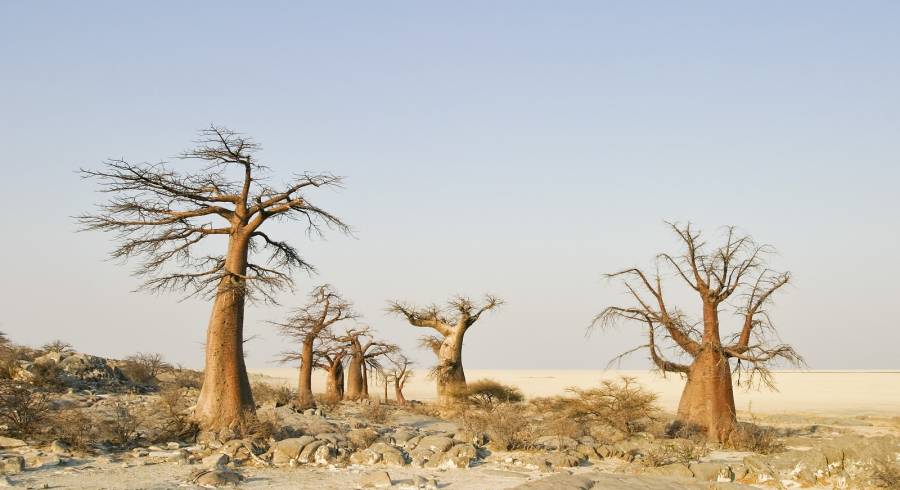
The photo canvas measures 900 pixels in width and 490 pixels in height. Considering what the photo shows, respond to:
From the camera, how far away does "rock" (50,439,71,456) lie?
11.2 m

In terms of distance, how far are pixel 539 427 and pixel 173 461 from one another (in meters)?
8.21

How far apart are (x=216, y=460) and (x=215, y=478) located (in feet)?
3.70

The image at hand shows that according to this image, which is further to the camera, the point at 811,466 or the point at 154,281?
the point at 154,281

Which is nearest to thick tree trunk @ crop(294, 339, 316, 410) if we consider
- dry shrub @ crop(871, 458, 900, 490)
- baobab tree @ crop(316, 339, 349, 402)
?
baobab tree @ crop(316, 339, 349, 402)

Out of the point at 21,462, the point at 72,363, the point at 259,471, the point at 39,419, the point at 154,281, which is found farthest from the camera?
the point at 72,363

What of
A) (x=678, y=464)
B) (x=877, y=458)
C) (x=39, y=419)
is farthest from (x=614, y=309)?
(x=39, y=419)

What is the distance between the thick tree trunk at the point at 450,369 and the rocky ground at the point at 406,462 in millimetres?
8239

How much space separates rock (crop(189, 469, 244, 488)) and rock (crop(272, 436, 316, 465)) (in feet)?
4.40

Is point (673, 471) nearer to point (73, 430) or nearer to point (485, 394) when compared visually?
point (73, 430)

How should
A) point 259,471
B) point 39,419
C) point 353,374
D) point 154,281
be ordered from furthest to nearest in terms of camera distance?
point 353,374
point 154,281
point 39,419
point 259,471

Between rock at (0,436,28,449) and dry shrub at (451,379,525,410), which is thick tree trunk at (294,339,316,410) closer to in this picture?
dry shrub at (451,379,525,410)

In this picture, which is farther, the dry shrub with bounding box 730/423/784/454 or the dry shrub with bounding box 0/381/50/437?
the dry shrub with bounding box 730/423/784/454

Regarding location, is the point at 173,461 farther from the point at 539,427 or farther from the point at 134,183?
the point at 539,427

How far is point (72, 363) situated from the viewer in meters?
21.3
